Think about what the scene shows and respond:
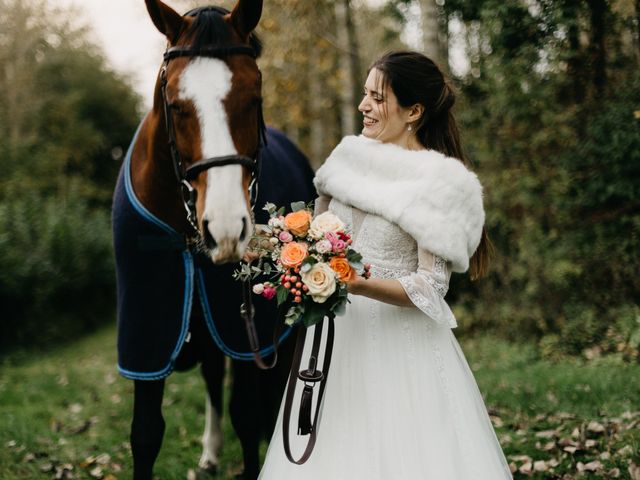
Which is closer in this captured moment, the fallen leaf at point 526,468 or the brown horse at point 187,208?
the brown horse at point 187,208

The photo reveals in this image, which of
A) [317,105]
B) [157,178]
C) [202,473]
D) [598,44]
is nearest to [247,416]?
[202,473]

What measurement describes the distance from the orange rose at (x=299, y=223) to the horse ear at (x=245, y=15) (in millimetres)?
846

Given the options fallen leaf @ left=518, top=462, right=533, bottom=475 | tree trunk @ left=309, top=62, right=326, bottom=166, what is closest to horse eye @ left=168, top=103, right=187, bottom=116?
fallen leaf @ left=518, top=462, right=533, bottom=475

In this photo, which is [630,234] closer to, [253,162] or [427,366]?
[427,366]

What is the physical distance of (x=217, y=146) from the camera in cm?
207

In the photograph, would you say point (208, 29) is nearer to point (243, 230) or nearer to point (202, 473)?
point (243, 230)

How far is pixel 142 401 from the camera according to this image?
2805 mm

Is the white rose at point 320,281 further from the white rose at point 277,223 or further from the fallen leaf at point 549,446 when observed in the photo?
the fallen leaf at point 549,446

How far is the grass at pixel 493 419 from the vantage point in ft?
11.0

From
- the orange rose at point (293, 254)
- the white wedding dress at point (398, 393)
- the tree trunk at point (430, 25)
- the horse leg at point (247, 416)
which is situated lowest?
the horse leg at point (247, 416)

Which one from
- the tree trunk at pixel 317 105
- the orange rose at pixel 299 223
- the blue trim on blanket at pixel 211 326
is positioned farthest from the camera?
the tree trunk at pixel 317 105

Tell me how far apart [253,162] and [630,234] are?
4.28 m

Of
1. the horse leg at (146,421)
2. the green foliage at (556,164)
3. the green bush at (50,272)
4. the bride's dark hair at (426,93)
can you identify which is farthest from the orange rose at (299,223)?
the green bush at (50,272)

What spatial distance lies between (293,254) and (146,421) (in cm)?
136
